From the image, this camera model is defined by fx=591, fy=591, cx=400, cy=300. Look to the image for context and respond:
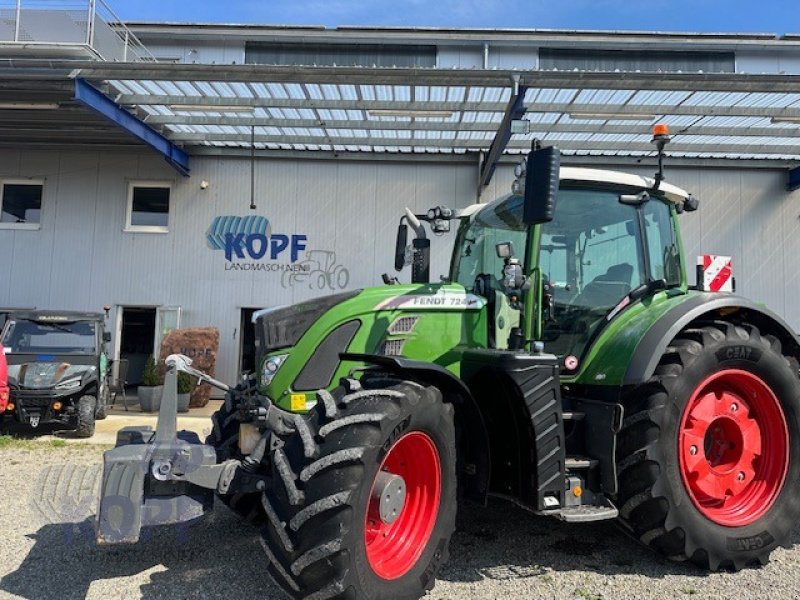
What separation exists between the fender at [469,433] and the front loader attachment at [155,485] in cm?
95

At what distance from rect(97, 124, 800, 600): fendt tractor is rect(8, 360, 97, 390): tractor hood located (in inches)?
215

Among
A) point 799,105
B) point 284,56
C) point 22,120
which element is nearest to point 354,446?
point 799,105

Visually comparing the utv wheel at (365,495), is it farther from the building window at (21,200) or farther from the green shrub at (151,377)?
the building window at (21,200)

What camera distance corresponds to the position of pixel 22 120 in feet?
37.7

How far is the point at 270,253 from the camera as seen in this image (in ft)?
40.7

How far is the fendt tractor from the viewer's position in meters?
2.86

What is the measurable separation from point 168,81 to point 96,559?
26.5 ft

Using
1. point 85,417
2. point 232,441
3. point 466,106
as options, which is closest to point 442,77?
point 466,106

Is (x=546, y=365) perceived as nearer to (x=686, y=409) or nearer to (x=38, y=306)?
(x=686, y=409)

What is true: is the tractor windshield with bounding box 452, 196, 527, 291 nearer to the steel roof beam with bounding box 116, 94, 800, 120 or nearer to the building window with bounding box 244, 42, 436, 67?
the steel roof beam with bounding box 116, 94, 800, 120

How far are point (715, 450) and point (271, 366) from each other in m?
2.98

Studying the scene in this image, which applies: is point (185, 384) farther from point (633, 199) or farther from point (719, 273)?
point (633, 199)

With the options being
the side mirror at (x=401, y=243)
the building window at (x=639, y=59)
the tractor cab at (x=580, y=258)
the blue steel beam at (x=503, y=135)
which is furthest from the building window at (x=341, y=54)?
the tractor cab at (x=580, y=258)

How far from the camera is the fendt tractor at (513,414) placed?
2.86 meters
